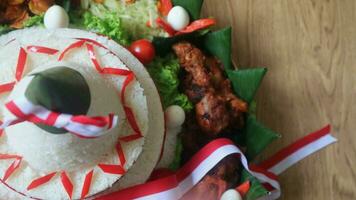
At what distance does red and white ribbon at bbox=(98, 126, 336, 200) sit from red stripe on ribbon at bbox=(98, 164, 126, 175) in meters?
0.08

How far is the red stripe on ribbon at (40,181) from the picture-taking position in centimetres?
96

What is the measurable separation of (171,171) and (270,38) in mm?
581

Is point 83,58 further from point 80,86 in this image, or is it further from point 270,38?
point 270,38

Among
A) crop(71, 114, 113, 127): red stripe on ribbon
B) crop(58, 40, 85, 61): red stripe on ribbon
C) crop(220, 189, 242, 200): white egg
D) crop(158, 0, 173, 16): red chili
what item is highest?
crop(58, 40, 85, 61): red stripe on ribbon

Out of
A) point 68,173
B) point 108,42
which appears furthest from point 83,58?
point 68,173

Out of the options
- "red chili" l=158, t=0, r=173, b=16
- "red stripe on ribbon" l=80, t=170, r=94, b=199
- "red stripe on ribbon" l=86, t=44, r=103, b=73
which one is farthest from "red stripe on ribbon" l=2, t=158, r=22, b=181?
"red chili" l=158, t=0, r=173, b=16

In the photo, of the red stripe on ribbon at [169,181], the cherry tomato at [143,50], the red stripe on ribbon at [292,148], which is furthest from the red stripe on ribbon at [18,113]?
the red stripe on ribbon at [292,148]

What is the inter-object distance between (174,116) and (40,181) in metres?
0.34

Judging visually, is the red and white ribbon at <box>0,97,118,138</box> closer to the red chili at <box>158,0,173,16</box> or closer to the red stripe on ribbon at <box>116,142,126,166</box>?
the red stripe on ribbon at <box>116,142,126,166</box>

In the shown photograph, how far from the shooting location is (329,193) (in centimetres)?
144

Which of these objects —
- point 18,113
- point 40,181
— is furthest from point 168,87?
point 18,113

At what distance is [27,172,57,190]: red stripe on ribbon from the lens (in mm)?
958

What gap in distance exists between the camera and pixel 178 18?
4.13ft

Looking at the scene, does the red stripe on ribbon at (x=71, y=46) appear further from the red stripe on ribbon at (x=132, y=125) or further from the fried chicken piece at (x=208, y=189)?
the fried chicken piece at (x=208, y=189)
